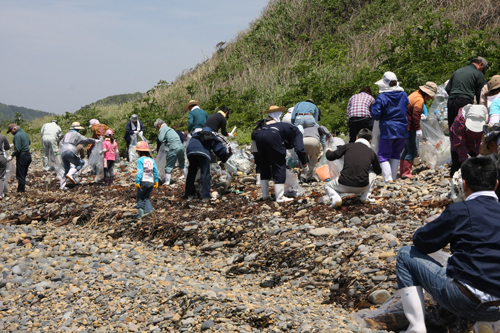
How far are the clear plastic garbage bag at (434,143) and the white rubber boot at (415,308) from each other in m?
6.01

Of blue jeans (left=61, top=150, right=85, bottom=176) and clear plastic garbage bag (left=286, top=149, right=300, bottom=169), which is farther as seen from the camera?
blue jeans (left=61, top=150, right=85, bottom=176)

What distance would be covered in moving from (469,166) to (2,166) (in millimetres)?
10527

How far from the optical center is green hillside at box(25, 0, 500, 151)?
12.7 metres

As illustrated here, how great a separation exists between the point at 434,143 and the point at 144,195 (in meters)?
5.49

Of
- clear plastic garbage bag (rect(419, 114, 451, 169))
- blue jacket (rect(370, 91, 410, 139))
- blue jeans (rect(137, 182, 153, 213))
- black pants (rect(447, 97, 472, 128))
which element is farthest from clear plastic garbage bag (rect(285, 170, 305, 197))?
black pants (rect(447, 97, 472, 128))

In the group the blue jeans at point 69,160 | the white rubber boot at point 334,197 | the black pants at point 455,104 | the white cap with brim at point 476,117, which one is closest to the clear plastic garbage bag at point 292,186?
the white rubber boot at point 334,197

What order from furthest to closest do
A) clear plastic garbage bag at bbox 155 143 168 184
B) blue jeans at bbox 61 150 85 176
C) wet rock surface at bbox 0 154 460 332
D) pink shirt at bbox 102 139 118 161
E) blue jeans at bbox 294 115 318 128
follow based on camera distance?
blue jeans at bbox 61 150 85 176, pink shirt at bbox 102 139 118 161, clear plastic garbage bag at bbox 155 143 168 184, blue jeans at bbox 294 115 318 128, wet rock surface at bbox 0 154 460 332

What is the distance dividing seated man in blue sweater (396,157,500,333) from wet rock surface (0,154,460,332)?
0.70m

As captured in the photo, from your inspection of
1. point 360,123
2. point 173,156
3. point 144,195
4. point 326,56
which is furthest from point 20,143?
point 326,56

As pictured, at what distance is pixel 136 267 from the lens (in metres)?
6.18

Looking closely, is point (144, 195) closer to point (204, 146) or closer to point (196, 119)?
point (204, 146)

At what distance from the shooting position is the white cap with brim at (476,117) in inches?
228

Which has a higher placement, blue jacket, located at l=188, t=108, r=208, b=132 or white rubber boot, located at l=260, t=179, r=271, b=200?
blue jacket, located at l=188, t=108, r=208, b=132

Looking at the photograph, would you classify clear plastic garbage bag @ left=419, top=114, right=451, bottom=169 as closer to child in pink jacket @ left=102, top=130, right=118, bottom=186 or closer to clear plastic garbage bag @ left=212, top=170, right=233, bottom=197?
clear plastic garbage bag @ left=212, top=170, right=233, bottom=197
